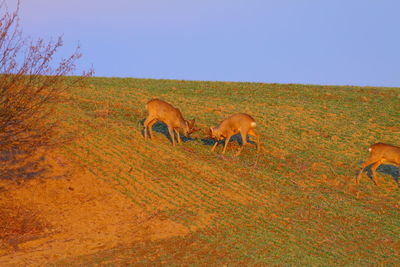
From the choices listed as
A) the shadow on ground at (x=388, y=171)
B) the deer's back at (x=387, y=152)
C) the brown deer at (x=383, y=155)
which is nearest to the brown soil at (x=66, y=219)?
the brown deer at (x=383, y=155)

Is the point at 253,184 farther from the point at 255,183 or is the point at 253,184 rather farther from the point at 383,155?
the point at 383,155

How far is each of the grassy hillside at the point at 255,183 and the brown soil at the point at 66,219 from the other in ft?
1.70

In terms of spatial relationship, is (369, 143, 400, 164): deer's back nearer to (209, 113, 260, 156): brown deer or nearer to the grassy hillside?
the grassy hillside

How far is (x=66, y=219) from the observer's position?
13633mm

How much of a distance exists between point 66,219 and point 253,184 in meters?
6.77

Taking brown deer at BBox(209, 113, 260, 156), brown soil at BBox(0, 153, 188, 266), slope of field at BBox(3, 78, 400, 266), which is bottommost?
brown soil at BBox(0, 153, 188, 266)

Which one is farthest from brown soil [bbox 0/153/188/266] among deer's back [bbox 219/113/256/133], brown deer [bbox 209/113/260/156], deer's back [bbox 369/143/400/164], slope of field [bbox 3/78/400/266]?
deer's back [bbox 369/143/400/164]

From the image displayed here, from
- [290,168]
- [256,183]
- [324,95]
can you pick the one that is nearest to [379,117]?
[324,95]

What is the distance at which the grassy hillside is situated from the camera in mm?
11797

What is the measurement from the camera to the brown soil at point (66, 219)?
11883 mm

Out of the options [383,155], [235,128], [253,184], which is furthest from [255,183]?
[383,155]

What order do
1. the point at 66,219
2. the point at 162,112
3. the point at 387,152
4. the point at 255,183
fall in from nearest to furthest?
the point at 66,219 → the point at 255,183 → the point at 387,152 → the point at 162,112

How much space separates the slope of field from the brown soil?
44 cm

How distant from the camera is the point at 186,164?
18.0m
